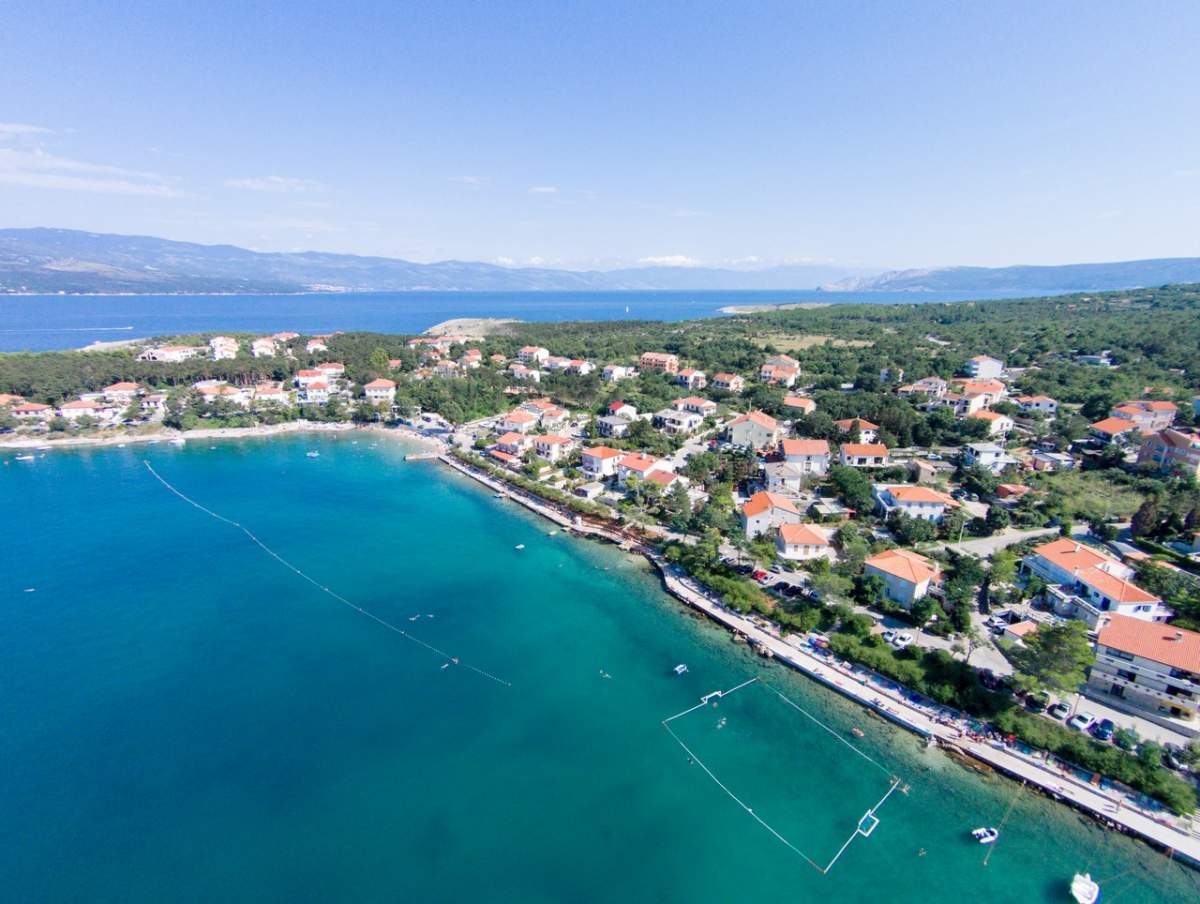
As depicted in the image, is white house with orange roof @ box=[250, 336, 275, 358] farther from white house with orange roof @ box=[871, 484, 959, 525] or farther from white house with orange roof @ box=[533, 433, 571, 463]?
white house with orange roof @ box=[871, 484, 959, 525]

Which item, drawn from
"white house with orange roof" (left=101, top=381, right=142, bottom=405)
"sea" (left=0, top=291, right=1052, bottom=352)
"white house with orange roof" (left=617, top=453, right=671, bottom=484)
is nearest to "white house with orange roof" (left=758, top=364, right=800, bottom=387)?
"white house with orange roof" (left=617, top=453, right=671, bottom=484)

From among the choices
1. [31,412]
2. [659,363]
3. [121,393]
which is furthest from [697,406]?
[31,412]

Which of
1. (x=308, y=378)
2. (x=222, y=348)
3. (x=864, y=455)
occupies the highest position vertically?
(x=222, y=348)

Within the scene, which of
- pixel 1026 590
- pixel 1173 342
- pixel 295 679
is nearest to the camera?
pixel 295 679

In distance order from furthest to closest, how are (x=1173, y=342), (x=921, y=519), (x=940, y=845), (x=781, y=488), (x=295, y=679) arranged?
1. (x=1173, y=342)
2. (x=781, y=488)
3. (x=921, y=519)
4. (x=295, y=679)
5. (x=940, y=845)

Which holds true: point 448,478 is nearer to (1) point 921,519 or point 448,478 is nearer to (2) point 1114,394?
(1) point 921,519

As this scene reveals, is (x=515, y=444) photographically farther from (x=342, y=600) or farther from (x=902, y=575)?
(x=902, y=575)

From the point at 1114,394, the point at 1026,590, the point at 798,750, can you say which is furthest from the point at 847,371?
the point at 798,750
